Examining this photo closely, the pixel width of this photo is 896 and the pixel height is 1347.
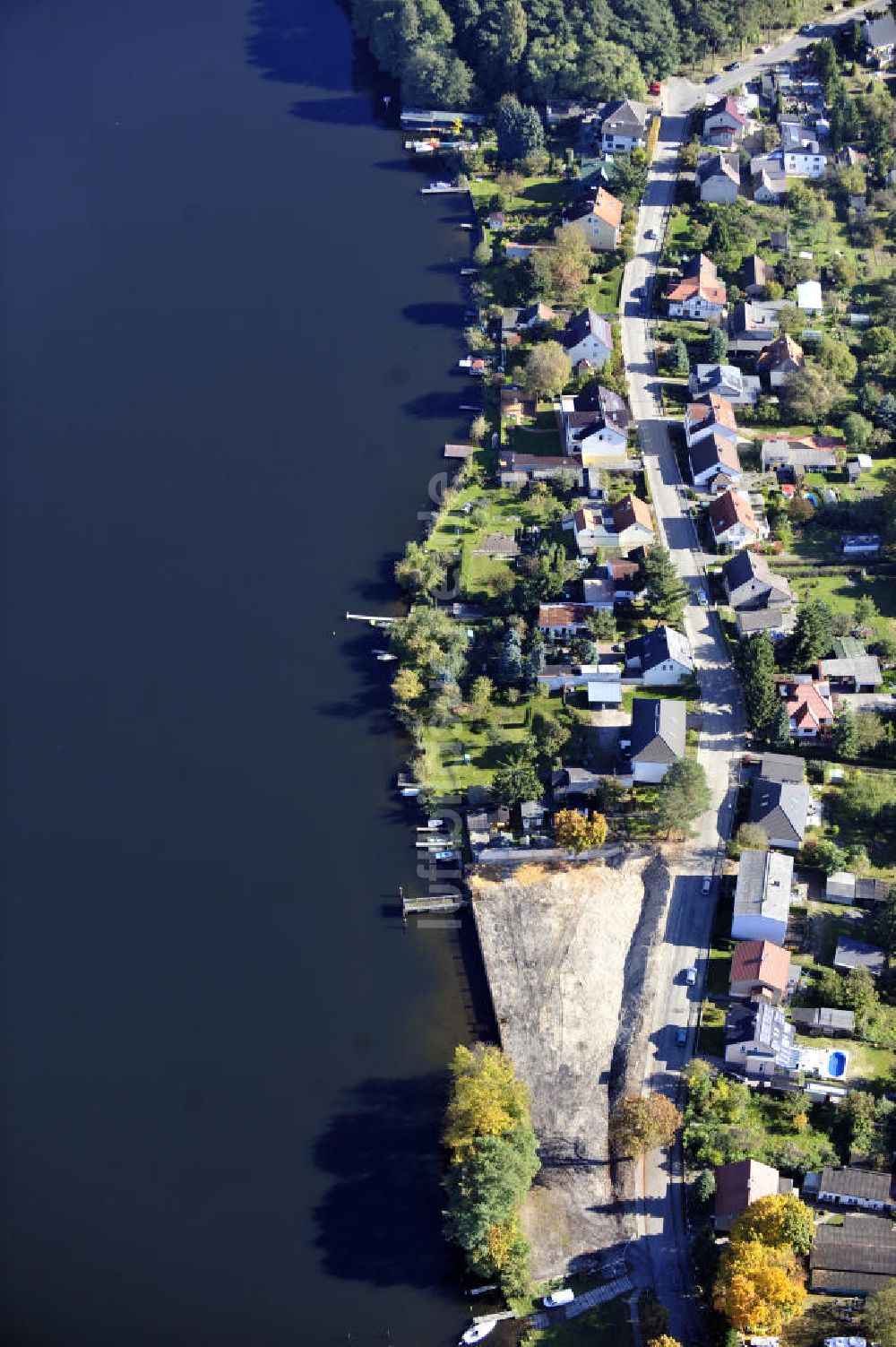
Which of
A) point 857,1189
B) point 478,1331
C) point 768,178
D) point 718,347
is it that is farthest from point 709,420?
point 478,1331

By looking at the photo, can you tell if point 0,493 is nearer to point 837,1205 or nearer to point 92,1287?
point 92,1287

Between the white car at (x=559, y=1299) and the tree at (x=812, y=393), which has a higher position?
the tree at (x=812, y=393)

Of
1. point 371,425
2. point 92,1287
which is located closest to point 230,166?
point 371,425

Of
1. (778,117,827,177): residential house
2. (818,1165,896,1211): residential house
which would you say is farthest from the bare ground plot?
(778,117,827,177): residential house

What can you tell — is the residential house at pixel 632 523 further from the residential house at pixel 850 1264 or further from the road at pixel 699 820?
the residential house at pixel 850 1264

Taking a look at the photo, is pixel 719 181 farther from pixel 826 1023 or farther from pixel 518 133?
pixel 826 1023

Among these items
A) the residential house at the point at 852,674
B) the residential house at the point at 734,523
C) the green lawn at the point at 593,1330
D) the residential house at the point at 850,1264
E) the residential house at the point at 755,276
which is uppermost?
the residential house at the point at 755,276

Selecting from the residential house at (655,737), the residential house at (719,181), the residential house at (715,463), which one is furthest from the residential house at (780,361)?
the residential house at (655,737)
